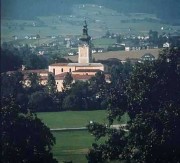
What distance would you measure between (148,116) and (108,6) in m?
49.5

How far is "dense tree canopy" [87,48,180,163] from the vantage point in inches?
400

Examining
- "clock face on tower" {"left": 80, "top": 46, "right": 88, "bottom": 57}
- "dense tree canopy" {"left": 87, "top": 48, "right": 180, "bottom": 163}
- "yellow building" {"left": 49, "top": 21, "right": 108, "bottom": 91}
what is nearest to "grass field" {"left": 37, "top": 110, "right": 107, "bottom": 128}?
"dense tree canopy" {"left": 87, "top": 48, "right": 180, "bottom": 163}

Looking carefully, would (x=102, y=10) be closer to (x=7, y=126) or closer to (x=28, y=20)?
(x=28, y=20)

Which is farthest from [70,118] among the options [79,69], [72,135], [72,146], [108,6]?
[108,6]

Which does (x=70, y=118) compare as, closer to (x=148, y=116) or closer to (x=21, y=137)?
(x=148, y=116)

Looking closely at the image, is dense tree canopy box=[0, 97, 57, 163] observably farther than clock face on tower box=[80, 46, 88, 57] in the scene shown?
No

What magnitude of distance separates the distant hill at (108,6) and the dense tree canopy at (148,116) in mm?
18796

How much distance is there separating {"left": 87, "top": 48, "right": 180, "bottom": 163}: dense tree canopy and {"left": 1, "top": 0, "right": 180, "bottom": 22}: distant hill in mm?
18796

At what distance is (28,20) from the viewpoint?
5259 cm

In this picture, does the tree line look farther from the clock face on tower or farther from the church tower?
the clock face on tower

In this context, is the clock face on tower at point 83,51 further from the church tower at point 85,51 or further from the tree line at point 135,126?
the tree line at point 135,126

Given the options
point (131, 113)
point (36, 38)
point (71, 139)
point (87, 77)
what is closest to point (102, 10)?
point (36, 38)

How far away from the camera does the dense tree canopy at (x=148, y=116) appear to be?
1015cm

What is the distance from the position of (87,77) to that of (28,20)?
20.3 m
